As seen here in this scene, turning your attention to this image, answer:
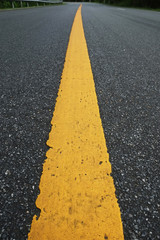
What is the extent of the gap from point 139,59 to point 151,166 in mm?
1533

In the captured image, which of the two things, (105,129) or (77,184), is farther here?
(105,129)

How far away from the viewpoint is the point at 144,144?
33.7 inches

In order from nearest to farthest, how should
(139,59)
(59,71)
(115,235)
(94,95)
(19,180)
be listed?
(115,235), (19,180), (94,95), (59,71), (139,59)

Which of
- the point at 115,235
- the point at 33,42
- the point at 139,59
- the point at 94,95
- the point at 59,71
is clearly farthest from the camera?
the point at 33,42

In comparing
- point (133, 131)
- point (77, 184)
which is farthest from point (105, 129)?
point (77, 184)

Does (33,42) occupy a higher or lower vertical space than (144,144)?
higher

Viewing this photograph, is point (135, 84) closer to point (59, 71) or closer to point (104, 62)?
point (104, 62)

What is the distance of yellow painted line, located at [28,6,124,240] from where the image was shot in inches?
21.3

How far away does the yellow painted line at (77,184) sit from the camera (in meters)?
0.54

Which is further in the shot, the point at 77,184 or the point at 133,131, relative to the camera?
the point at 133,131

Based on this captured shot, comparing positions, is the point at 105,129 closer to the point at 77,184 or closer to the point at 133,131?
the point at 133,131

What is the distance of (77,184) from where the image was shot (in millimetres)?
661

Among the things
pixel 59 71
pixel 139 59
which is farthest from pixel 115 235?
pixel 139 59

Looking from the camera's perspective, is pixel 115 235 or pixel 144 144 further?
pixel 144 144
